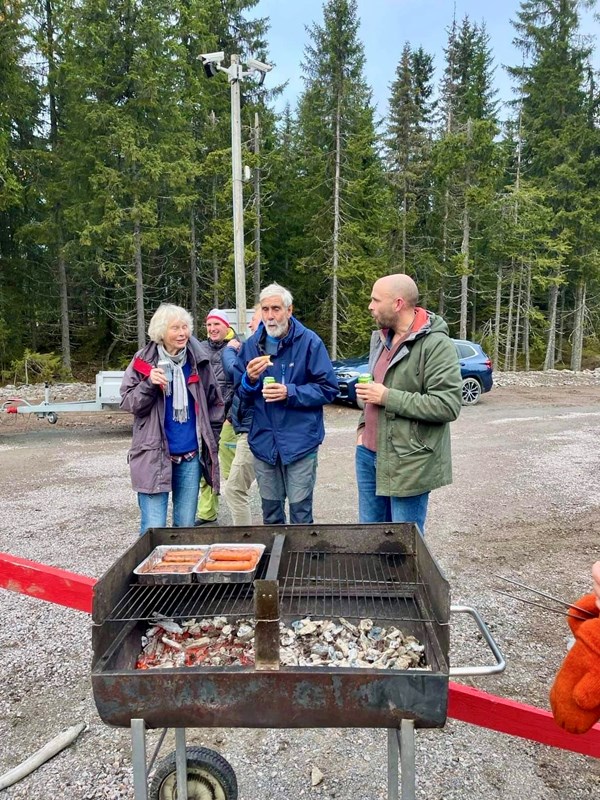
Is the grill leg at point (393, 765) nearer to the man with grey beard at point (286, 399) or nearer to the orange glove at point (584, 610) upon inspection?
the orange glove at point (584, 610)

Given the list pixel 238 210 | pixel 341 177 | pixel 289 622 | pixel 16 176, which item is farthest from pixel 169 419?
pixel 341 177

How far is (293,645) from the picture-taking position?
2035mm

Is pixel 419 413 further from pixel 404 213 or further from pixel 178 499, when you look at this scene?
pixel 404 213

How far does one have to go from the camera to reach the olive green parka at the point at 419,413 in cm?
298

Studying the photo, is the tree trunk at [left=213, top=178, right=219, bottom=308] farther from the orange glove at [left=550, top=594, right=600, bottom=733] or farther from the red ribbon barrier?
the orange glove at [left=550, top=594, right=600, bottom=733]

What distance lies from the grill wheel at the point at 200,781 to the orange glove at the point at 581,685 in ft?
3.97

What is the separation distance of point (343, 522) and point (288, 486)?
4.91 ft

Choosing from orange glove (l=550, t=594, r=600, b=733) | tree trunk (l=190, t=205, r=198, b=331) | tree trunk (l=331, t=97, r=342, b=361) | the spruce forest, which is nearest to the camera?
orange glove (l=550, t=594, r=600, b=733)

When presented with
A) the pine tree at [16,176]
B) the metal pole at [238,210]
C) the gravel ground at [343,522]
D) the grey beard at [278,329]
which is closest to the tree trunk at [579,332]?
the gravel ground at [343,522]

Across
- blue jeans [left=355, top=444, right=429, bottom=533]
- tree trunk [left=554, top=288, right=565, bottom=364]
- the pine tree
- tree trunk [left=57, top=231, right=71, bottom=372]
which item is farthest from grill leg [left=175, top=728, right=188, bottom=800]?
tree trunk [left=554, top=288, right=565, bottom=364]

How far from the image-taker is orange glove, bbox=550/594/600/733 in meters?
1.41

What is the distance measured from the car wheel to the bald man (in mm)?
10204

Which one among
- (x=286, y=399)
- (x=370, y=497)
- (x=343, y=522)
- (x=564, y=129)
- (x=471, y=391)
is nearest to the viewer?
(x=370, y=497)

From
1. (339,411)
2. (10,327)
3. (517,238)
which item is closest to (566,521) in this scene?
(339,411)
